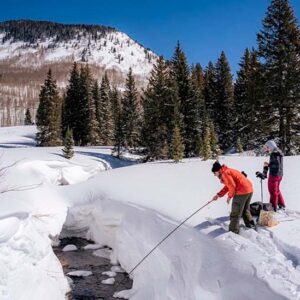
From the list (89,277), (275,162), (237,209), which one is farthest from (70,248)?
(275,162)

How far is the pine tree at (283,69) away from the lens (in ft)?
87.0

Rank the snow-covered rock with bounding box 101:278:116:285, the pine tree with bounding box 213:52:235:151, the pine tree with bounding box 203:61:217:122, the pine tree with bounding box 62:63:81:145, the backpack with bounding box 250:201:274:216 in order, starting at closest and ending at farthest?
1. the backpack with bounding box 250:201:274:216
2. the snow-covered rock with bounding box 101:278:116:285
3. the pine tree with bounding box 213:52:235:151
4. the pine tree with bounding box 203:61:217:122
5. the pine tree with bounding box 62:63:81:145

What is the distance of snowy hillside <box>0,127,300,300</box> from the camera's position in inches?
329

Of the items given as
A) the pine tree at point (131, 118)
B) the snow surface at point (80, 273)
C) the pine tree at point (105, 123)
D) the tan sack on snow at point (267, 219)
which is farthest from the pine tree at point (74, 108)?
the tan sack on snow at point (267, 219)

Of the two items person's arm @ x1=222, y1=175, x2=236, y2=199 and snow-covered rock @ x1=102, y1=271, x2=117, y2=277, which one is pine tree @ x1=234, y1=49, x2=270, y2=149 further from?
person's arm @ x1=222, y1=175, x2=236, y2=199

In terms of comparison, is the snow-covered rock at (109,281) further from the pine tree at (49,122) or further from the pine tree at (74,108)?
the pine tree at (74,108)

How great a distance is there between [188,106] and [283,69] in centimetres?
915

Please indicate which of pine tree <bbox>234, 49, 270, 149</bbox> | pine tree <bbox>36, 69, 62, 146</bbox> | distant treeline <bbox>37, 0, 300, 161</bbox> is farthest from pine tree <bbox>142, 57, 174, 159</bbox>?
pine tree <bbox>36, 69, 62, 146</bbox>

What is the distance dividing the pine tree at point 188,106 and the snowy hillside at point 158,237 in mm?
12583

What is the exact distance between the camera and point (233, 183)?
9.55 meters

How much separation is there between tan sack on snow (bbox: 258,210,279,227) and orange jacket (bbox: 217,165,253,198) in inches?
37.8

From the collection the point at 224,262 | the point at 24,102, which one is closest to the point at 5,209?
the point at 224,262

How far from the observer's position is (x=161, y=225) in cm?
1230

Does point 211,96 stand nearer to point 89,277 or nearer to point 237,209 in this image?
point 89,277
